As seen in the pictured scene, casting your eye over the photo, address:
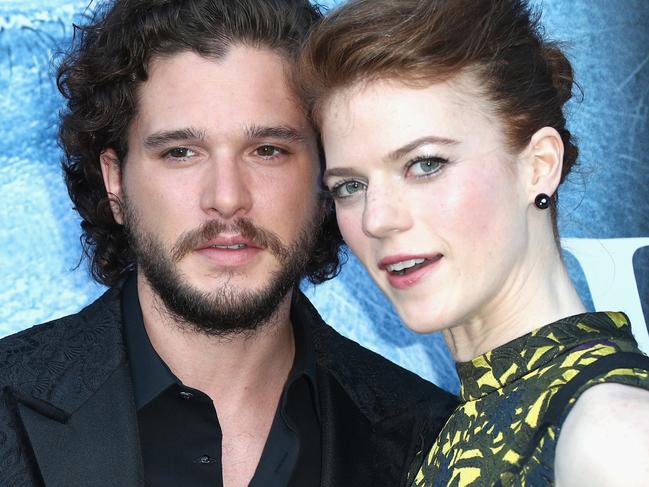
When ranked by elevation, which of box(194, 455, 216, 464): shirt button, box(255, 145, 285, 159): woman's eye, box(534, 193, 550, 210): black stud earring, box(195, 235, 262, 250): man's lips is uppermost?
box(255, 145, 285, 159): woman's eye

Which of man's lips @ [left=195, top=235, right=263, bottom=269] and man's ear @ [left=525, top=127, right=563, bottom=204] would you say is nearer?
man's ear @ [left=525, top=127, right=563, bottom=204]

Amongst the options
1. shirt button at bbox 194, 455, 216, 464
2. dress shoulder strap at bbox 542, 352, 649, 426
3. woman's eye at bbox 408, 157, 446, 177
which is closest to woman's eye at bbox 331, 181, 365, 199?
woman's eye at bbox 408, 157, 446, 177

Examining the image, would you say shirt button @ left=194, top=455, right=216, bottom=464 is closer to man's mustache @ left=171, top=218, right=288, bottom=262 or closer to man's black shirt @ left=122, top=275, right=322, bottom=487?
man's black shirt @ left=122, top=275, right=322, bottom=487

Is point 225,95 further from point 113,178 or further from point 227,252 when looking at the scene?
point 113,178

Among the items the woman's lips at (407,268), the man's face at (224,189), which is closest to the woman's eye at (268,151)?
the man's face at (224,189)

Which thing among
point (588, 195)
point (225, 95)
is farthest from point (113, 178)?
point (588, 195)

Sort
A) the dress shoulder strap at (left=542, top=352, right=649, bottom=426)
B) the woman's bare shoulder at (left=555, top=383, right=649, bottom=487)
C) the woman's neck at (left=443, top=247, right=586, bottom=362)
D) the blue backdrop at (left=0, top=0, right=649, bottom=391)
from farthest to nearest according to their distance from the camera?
the blue backdrop at (left=0, top=0, right=649, bottom=391) → the woman's neck at (left=443, top=247, right=586, bottom=362) → the dress shoulder strap at (left=542, top=352, right=649, bottom=426) → the woman's bare shoulder at (left=555, top=383, right=649, bottom=487)

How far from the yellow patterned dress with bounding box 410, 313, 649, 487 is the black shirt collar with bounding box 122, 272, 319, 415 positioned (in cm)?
66

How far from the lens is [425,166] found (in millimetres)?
2010

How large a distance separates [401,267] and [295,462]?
0.73 meters

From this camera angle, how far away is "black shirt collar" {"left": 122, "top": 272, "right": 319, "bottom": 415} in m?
2.52

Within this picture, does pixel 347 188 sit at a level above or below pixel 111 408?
above

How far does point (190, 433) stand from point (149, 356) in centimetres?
24

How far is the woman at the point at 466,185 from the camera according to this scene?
1.98 metres
